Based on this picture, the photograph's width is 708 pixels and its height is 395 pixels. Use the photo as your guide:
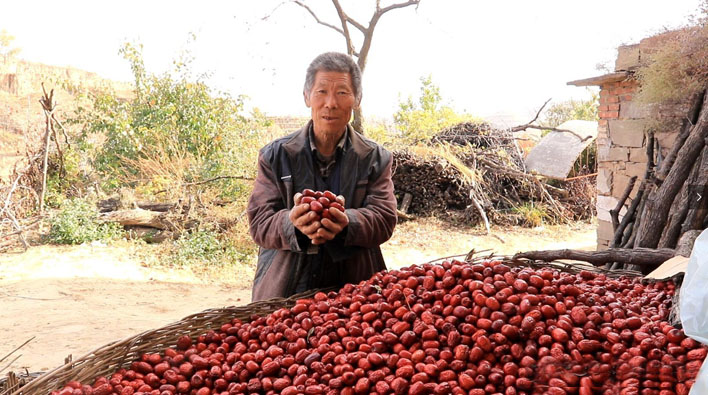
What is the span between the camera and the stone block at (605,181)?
17.5 feet

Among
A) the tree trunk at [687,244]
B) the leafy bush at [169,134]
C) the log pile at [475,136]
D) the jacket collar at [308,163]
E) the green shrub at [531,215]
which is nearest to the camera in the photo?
the tree trunk at [687,244]

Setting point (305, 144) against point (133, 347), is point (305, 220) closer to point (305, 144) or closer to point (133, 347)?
point (305, 144)

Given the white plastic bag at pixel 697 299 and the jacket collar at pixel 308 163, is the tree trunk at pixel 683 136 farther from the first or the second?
the white plastic bag at pixel 697 299

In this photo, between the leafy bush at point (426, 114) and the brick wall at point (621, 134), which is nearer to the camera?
the brick wall at point (621, 134)

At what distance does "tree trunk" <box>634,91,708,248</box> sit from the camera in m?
3.03

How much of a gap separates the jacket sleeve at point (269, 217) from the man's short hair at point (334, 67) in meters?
0.33

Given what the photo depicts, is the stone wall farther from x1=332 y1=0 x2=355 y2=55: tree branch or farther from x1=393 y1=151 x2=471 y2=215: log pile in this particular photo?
x1=332 y1=0 x2=355 y2=55: tree branch

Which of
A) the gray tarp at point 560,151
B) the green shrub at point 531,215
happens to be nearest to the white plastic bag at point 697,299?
the green shrub at point 531,215

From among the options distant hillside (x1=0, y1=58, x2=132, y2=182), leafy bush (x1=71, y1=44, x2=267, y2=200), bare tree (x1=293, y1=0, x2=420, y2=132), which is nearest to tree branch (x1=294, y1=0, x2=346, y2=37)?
bare tree (x1=293, y1=0, x2=420, y2=132)

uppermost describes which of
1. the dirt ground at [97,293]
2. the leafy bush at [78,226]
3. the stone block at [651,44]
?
the stone block at [651,44]

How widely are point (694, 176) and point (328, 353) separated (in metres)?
2.60

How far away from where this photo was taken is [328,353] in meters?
1.34

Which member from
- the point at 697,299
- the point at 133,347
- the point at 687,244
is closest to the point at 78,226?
the point at 133,347

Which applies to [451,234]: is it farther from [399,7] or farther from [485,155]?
[399,7]
